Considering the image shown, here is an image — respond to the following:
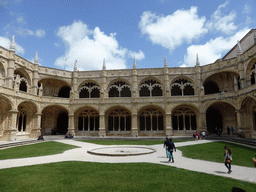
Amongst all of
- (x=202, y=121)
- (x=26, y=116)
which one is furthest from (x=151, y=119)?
(x=26, y=116)

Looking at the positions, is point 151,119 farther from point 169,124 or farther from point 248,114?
point 248,114

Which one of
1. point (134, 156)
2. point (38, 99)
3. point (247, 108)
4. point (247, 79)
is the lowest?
point (134, 156)

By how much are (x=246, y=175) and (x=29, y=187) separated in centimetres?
901

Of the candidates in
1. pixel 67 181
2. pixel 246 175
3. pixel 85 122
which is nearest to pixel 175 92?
pixel 85 122

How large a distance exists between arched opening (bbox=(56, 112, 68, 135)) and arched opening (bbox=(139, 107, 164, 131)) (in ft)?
48.6

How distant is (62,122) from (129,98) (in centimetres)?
1441

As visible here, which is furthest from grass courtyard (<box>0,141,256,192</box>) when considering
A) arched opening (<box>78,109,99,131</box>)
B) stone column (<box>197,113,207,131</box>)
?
arched opening (<box>78,109,99,131</box>)

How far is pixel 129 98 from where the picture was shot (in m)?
31.3

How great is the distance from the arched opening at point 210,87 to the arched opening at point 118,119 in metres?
14.6

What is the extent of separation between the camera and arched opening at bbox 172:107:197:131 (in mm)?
30875

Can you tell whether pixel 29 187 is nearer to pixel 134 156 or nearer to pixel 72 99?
pixel 134 156

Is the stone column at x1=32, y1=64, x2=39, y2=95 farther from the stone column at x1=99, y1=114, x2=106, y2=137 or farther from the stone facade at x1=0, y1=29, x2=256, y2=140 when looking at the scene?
the stone column at x1=99, y1=114, x2=106, y2=137

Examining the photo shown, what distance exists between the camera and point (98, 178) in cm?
762

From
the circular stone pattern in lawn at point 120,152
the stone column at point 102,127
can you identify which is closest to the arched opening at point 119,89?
the stone column at point 102,127
